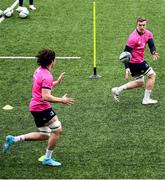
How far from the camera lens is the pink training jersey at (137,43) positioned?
11086 millimetres

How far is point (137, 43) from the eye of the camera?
1110 centimetres

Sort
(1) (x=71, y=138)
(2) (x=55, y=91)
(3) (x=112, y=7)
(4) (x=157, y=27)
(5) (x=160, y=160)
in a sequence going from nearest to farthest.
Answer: (5) (x=160, y=160) → (1) (x=71, y=138) → (2) (x=55, y=91) → (4) (x=157, y=27) → (3) (x=112, y=7)

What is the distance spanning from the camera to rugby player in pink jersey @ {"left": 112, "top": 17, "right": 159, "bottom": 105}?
36.4ft

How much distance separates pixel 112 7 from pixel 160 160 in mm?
12415

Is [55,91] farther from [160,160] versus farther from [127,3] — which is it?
[127,3]

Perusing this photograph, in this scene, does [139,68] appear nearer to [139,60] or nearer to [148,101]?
[139,60]

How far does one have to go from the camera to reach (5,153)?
30.1 feet

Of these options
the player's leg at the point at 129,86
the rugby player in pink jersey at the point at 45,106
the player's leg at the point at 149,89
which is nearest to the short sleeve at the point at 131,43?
the player's leg at the point at 149,89

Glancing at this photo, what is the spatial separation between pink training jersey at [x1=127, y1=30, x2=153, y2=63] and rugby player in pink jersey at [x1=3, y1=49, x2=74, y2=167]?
3.01 m

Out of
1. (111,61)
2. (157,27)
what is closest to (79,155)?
(111,61)

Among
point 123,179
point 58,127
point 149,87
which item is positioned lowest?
point 123,179

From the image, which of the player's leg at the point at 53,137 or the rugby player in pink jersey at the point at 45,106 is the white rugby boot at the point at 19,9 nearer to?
the rugby player in pink jersey at the point at 45,106

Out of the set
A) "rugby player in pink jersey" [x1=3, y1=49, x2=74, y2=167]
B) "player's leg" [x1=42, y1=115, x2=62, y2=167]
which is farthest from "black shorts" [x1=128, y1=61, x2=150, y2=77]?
"player's leg" [x1=42, y1=115, x2=62, y2=167]

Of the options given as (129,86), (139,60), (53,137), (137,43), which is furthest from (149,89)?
(53,137)
